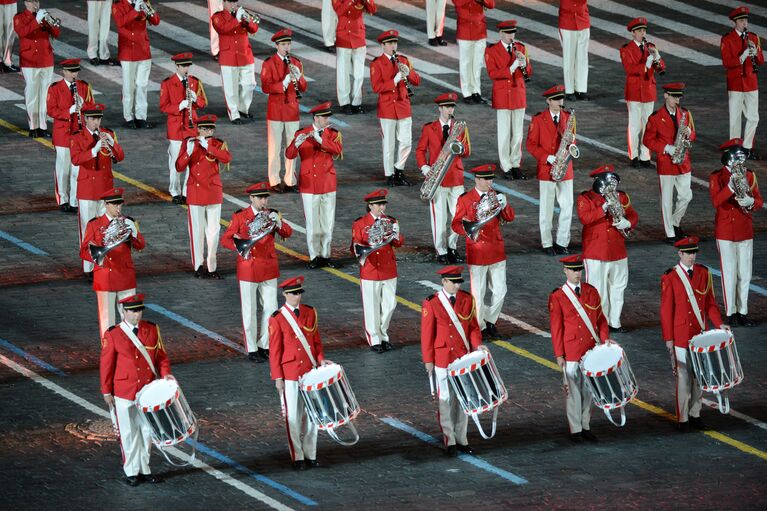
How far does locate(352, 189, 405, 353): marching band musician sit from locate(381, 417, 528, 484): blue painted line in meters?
2.70

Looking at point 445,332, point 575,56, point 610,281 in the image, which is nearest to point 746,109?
point 575,56

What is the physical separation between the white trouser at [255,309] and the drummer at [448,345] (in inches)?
145

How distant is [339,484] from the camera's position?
19297mm

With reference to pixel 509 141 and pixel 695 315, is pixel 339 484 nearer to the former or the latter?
pixel 695 315

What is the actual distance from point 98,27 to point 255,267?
1381 centimetres

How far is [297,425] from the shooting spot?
1973 cm

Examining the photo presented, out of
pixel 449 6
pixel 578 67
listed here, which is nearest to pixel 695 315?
pixel 578 67

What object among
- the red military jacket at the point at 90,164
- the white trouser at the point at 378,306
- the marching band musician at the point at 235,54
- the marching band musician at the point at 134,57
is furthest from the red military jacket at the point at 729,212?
the marching band musician at the point at 134,57

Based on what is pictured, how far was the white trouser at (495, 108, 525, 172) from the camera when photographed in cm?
3064

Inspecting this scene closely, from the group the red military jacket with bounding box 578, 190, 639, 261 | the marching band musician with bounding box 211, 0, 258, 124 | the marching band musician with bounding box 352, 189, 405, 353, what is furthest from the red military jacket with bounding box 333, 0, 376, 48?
the red military jacket with bounding box 578, 190, 639, 261

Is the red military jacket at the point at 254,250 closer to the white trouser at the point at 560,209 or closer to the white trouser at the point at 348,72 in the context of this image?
the white trouser at the point at 560,209

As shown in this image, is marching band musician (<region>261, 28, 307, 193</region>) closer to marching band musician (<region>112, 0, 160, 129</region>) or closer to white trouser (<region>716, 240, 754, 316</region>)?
marching band musician (<region>112, 0, 160, 129</region>)

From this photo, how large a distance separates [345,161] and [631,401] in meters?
11.0

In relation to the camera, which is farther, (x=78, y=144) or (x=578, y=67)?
(x=578, y=67)
